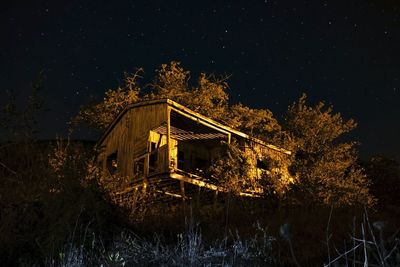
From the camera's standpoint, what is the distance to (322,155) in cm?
3594

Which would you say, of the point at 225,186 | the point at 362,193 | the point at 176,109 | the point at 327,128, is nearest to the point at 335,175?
the point at 362,193

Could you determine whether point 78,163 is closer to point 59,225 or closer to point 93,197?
point 93,197

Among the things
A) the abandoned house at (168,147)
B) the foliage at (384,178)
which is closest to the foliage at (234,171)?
the abandoned house at (168,147)

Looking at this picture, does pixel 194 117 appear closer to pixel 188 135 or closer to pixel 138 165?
pixel 188 135

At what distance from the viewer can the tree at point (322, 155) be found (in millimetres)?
32312

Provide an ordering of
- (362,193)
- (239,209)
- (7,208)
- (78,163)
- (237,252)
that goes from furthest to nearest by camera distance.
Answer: (362,193) → (239,209) → (78,163) → (7,208) → (237,252)

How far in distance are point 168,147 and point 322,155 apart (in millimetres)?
18302

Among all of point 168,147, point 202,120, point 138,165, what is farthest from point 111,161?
point 168,147

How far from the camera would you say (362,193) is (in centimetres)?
3291

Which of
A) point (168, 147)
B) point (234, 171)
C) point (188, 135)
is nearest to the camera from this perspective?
point (168, 147)

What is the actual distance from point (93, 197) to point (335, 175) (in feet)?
85.1

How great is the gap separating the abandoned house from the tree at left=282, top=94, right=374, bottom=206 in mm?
6049

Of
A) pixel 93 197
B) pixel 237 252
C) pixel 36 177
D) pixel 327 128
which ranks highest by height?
pixel 327 128

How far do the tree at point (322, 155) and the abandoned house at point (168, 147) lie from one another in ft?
19.8
